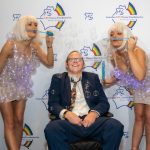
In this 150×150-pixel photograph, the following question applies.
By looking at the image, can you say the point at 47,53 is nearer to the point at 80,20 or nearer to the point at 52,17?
the point at 52,17

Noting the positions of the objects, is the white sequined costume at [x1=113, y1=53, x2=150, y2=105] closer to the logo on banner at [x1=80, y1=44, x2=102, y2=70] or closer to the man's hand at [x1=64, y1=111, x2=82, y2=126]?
the logo on banner at [x1=80, y1=44, x2=102, y2=70]

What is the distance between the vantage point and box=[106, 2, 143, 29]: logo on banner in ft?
11.4

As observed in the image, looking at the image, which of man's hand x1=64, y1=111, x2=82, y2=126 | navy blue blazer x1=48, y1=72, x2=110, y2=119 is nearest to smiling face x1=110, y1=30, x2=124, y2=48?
navy blue blazer x1=48, y1=72, x2=110, y2=119

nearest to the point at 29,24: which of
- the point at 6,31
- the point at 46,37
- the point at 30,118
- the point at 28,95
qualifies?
the point at 46,37

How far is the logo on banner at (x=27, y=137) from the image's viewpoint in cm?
366

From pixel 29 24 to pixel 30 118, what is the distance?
1158 millimetres

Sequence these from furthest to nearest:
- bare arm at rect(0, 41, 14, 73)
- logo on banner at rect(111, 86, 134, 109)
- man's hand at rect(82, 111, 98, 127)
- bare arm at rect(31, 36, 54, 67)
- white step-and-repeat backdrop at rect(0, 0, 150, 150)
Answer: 1. logo on banner at rect(111, 86, 134, 109)
2. white step-and-repeat backdrop at rect(0, 0, 150, 150)
3. bare arm at rect(31, 36, 54, 67)
4. bare arm at rect(0, 41, 14, 73)
5. man's hand at rect(82, 111, 98, 127)

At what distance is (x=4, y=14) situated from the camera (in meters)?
3.49

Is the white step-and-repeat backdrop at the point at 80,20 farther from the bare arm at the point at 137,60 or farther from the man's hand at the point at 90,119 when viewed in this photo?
the man's hand at the point at 90,119

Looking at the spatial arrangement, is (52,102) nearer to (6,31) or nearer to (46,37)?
(46,37)

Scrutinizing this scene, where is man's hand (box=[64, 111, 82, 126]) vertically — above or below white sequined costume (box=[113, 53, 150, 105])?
below

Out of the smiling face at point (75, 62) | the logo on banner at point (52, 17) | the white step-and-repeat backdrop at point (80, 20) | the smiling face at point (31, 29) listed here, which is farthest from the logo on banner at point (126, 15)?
the smiling face at point (31, 29)

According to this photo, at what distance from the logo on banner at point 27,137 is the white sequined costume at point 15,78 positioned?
62 cm

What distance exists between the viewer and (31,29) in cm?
314
